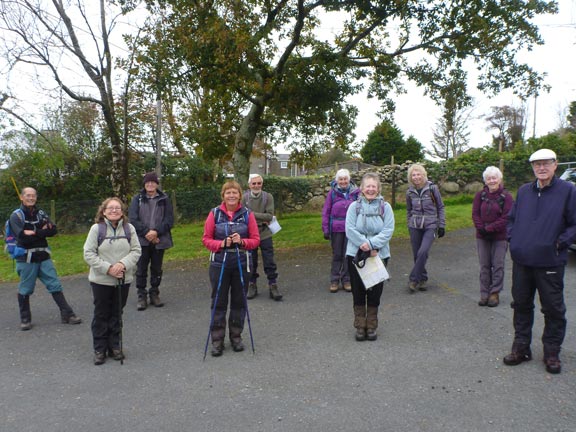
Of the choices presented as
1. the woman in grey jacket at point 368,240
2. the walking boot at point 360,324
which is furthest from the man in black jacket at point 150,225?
the walking boot at point 360,324

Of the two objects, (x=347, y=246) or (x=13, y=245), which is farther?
(x=13, y=245)

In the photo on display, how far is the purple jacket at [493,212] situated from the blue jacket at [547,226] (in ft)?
6.10

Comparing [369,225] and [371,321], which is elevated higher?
[369,225]

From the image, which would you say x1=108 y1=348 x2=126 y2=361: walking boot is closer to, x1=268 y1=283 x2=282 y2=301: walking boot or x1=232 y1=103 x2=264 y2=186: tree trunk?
x1=268 y1=283 x2=282 y2=301: walking boot

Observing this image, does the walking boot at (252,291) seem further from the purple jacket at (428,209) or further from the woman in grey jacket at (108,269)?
the purple jacket at (428,209)

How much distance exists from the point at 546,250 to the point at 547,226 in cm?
21

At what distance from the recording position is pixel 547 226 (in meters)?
4.10

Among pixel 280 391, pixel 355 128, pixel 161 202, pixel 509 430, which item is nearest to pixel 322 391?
pixel 280 391

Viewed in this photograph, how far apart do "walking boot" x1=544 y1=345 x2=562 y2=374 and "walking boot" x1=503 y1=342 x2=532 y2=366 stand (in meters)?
0.17

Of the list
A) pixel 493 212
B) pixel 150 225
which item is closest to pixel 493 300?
pixel 493 212

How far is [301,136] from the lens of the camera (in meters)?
14.0

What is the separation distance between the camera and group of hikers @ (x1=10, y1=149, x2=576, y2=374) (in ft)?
13.6

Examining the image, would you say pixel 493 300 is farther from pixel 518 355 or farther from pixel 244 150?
pixel 244 150

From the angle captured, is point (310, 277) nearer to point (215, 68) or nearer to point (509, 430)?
point (215, 68)
